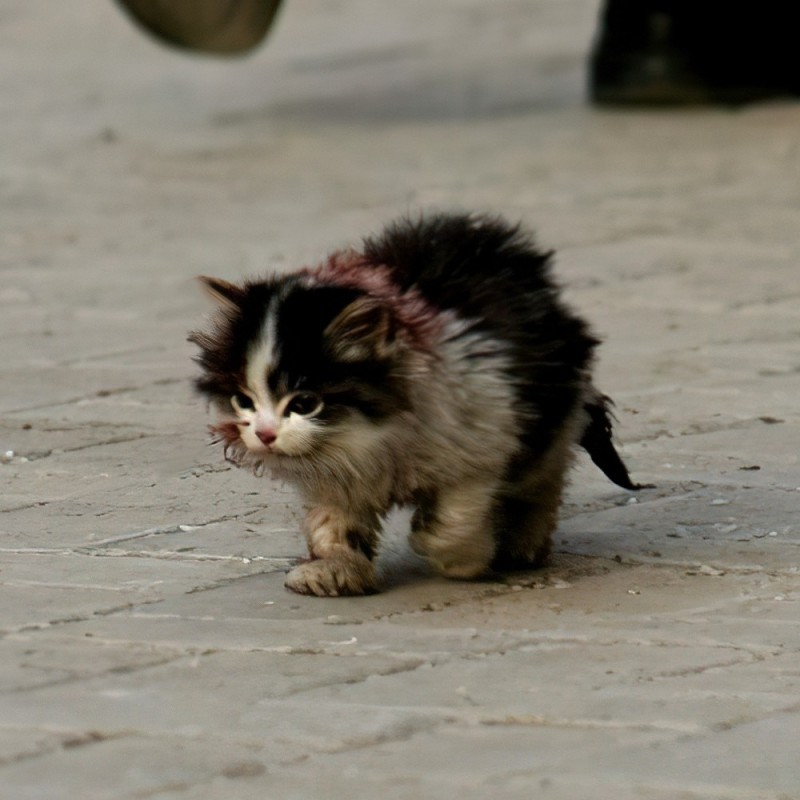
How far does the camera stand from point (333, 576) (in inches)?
158

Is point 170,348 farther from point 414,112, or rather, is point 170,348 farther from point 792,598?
point 414,112

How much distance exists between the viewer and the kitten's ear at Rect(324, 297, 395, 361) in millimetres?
3840

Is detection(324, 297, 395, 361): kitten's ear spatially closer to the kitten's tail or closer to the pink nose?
the pink nose

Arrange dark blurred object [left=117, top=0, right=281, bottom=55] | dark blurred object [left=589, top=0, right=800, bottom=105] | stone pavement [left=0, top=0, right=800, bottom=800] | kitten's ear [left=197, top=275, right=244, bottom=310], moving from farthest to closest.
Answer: dark blurred object [left=589, top=0, right=800, bottom=105] → dark blurred object [left=117, top=0, right=281, bottom=55] → kitten's ear [left=197, top=275, right=244, bottom=310] → stone pavement [left=0, top=0, right=800, bottom=800]

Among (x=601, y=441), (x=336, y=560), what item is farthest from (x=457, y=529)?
(x=601, y=441)

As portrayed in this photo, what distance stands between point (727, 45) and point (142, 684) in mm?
8157

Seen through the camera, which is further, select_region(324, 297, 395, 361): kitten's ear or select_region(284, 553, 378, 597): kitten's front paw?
select_region(284, 553, 378, 597): kitten's front paw

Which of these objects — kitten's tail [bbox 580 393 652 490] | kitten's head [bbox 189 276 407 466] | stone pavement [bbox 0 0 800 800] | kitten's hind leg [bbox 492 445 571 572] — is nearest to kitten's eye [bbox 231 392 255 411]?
kitten's head [bbox 189 276 407 466]

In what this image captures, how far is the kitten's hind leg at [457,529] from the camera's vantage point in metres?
3.98

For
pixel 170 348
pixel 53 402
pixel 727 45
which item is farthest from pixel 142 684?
pixel 727 45

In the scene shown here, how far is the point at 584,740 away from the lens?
3.22 m

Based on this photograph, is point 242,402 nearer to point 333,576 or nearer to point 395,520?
point 333,576

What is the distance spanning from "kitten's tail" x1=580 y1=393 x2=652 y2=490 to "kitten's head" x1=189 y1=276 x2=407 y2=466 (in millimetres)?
614

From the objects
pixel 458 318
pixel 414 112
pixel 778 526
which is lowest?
pixel 414 112
